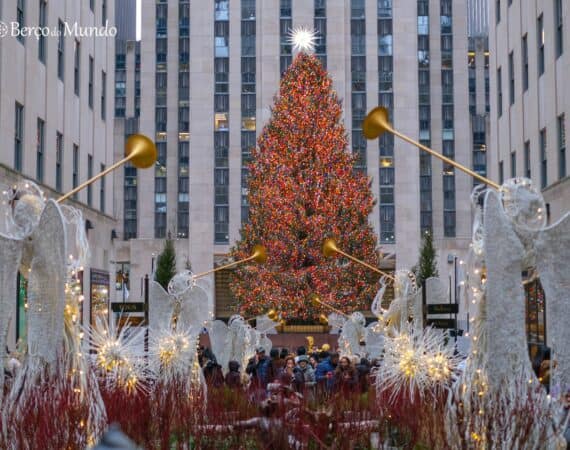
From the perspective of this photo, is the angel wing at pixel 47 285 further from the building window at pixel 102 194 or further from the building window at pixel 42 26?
the building window at pixel 102 194

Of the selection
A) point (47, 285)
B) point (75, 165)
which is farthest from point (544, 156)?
point (47, 285)

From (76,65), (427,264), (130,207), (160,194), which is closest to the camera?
(76,65)

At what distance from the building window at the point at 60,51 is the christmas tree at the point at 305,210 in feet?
41.7

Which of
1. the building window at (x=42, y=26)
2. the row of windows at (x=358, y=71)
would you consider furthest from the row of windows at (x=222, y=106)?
the building window at (x=42, y=26)

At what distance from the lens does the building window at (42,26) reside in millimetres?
29413

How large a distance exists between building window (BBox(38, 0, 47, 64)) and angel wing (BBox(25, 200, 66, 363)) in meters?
20.7

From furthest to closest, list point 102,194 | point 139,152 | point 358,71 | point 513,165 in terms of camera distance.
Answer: point 358,71 < point 102,194 < point 513,165 < point 139,152

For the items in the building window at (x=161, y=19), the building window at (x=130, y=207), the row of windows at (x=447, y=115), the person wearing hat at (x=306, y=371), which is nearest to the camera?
the person wearing hat at (x=306, y=371)

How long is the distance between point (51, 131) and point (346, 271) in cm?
1666

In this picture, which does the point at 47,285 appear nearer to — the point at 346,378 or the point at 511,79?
the point at 346,378

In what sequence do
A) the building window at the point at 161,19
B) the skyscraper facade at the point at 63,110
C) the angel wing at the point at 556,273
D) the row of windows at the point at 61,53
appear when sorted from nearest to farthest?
the angel wing at the point at 556,273 < the skyscraper facade at the point at 63,110 < the row of windows at the point at 61,53 < the building window at the point at 161,19

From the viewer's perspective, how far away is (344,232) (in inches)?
1656

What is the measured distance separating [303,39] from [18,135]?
39.8m

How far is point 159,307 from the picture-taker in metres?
16.8
